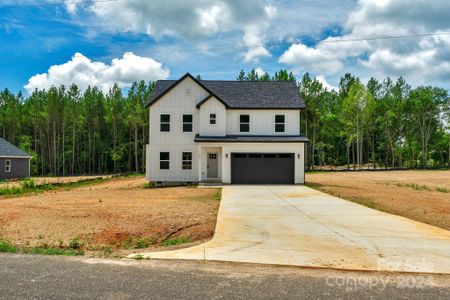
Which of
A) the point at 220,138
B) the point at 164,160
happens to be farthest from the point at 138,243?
the point at 164,160

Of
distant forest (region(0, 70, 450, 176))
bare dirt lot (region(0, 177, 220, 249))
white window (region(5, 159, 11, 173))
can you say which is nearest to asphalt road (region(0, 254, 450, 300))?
bare dirt lot (region(0, 177, 220, 249))

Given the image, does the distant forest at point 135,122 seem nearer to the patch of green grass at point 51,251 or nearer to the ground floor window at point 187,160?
the ground floor window at point 187,160

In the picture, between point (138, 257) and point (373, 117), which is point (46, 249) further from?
point (373, 117)

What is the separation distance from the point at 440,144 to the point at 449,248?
69.4 metres

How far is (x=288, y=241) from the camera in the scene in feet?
27.0

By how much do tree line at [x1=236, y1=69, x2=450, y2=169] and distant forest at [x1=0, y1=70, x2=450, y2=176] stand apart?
0.15 meters

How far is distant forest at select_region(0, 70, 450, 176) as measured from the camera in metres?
56.0

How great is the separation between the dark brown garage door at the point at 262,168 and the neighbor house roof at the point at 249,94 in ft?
12.3

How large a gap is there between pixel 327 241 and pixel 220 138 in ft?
59.9

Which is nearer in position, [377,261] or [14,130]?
[377,261]

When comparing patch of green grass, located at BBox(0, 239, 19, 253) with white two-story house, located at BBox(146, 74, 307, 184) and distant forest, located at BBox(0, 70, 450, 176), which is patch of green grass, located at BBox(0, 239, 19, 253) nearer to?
white two-story house, located at BBox(146, 74, 307, 184)

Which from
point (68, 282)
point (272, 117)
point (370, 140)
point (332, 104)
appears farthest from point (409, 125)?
point (68, 282)

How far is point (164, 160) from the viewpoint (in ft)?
88.2

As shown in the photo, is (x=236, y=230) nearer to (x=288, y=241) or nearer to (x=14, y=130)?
(x=288, y=241)
